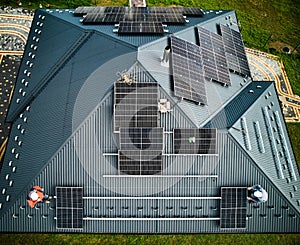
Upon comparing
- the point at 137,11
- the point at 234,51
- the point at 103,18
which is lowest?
the point at 234,51

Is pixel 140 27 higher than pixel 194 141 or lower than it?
higher

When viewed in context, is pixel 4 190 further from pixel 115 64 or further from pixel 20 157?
pixel 115 64

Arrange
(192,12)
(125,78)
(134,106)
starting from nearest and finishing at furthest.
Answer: (134,106) → (125,78) → (192,12)

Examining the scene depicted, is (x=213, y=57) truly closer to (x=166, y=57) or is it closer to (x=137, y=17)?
(x=166, y=57)

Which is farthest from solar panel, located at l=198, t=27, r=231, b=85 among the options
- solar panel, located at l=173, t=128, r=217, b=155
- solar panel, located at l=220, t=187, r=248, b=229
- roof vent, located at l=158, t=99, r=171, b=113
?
solar panel, located at l=220, t=187, r=248, b=229

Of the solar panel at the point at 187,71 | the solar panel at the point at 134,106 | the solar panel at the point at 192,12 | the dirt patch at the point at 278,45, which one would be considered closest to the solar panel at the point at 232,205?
the solar panel at the point at 187,71

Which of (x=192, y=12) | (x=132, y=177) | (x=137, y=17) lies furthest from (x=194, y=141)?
(x=192, y=12)

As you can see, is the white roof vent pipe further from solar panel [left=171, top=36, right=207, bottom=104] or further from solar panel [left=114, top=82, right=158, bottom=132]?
solar panel [left=114, top=82, right=158, bottom=132]
